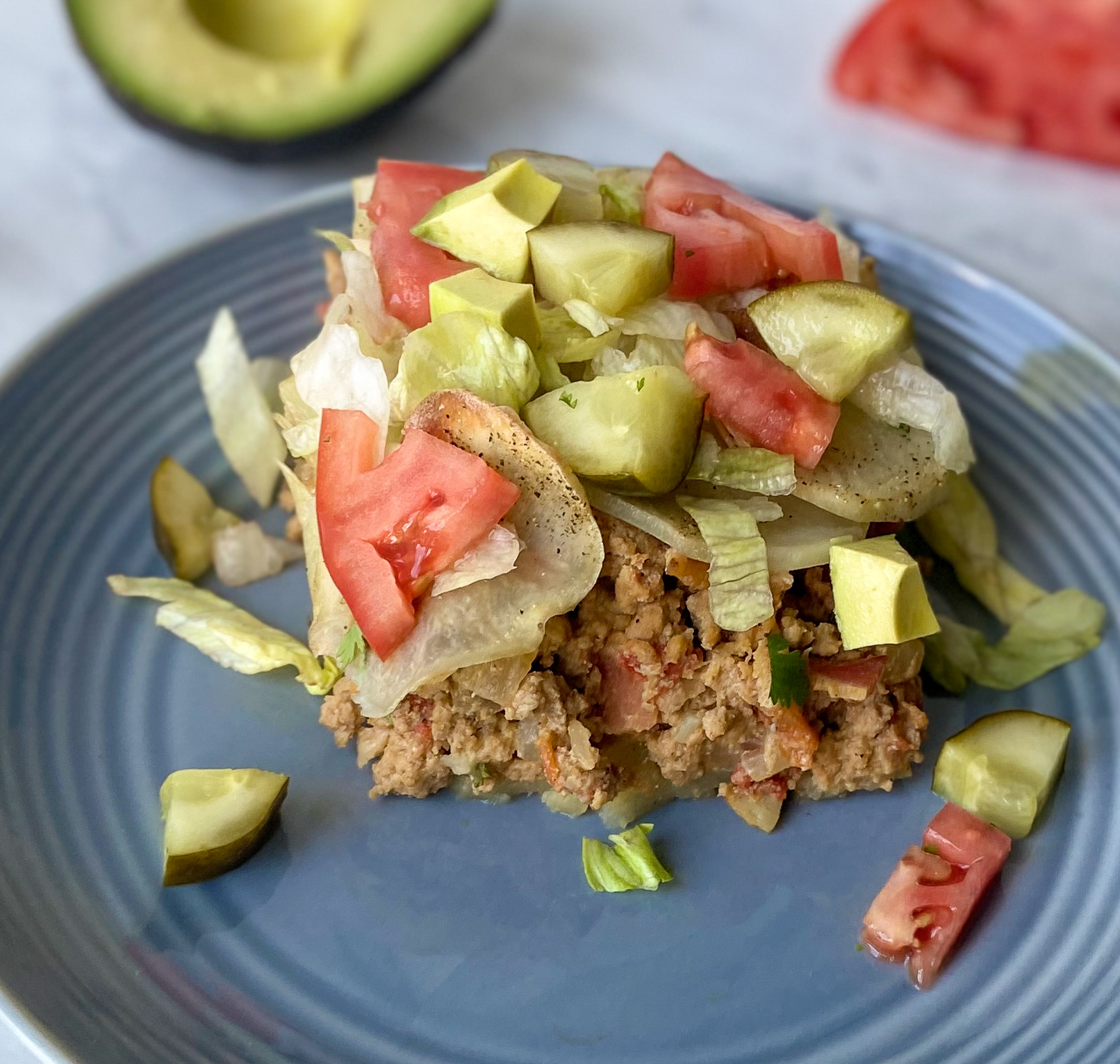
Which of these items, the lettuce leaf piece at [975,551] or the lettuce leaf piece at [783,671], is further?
the lettuce leaf piece at [975,551]

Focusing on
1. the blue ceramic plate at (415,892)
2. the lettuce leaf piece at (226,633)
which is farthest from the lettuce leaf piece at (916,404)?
the lettuce leaf piece at (226,633)

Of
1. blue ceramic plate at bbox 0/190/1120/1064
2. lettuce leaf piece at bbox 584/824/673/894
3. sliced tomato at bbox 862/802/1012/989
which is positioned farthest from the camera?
lettuce leaf piece at bbox 584/824/673/894

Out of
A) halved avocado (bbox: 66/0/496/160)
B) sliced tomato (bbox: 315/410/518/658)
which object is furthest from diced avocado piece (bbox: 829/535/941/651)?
halved avocado (bbox: 66/0/496/160)

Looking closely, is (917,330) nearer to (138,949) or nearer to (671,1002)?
(671,1002)

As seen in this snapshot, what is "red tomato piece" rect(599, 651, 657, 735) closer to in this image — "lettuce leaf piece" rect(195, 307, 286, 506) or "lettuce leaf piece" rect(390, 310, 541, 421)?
"lettuce leaf piece" rect(390, 310, 541, 421)

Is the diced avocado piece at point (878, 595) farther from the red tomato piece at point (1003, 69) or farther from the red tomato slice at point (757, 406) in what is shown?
the red tomato piece at point (1003, 69)

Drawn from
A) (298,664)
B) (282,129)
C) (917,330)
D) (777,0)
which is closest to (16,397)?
(298,664)

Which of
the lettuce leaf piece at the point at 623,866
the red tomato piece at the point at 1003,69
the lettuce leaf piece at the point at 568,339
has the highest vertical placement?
the red tomato piece at the point at 1003,69
